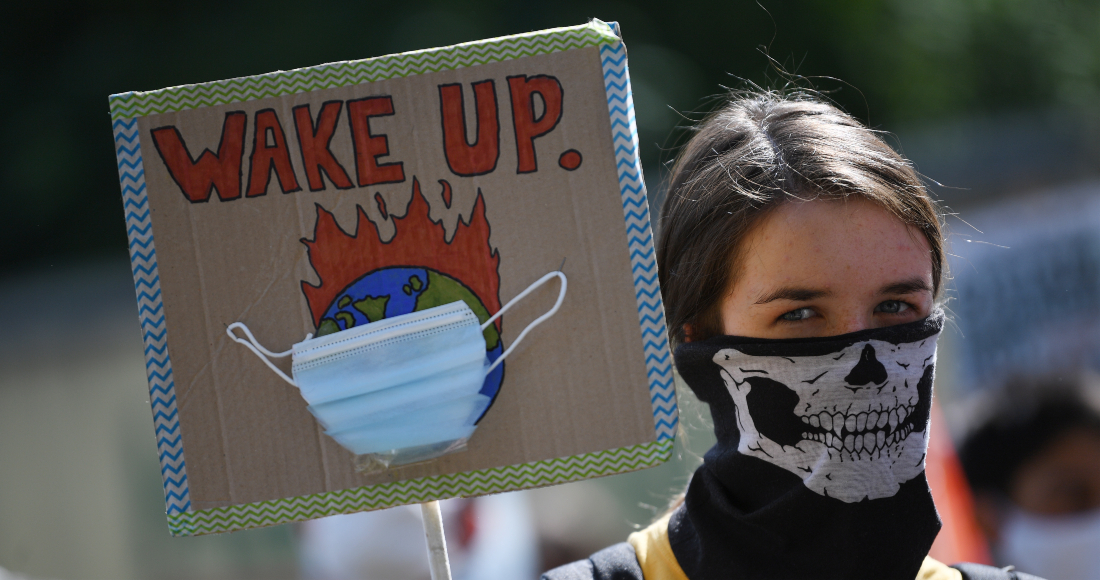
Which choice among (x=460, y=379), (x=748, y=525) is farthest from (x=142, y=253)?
(x=748, y=525)

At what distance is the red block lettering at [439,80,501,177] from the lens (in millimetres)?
1463

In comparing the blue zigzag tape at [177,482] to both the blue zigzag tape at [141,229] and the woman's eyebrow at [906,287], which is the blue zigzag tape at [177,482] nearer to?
the blue zigzag tape at [141,229]

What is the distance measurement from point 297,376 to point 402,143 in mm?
421

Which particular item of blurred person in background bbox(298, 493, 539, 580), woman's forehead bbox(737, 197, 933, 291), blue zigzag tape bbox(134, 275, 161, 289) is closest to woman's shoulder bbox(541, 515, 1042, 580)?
woman's forehead bbox(737, 197, 933, 291)

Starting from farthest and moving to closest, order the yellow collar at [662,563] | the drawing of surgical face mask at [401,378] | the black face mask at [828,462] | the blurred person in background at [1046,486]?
1. the blurred person in background at [1046,486]
2. the yellow collar at [662,563]
3. the black face mask at [828,462]
4. the drawing of surgical face mask at [401,378]

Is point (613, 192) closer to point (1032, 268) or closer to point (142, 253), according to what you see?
point (142, 253)

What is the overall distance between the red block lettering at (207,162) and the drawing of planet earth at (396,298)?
10.2 inches

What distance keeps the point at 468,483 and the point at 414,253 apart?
39cm

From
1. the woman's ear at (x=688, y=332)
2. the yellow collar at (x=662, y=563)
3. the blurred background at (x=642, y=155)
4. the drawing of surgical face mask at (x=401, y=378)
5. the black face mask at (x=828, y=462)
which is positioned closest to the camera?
the drawing of surgical face mask at (x=401, y=378)

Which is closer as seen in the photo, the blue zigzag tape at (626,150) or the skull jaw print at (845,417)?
the blue zigzag tape at (626,150)

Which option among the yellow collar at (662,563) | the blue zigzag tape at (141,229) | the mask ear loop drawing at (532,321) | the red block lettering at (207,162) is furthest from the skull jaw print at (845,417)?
the blue zigzag tape at (141,229)

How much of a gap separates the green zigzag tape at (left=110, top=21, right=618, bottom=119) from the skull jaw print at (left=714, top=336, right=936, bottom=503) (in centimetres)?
67

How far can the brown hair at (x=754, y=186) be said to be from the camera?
1688 mm

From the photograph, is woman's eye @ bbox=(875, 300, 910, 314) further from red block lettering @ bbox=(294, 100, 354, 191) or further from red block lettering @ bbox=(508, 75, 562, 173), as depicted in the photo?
red block lettering @ bbox=(294, 100, 354, 191)
